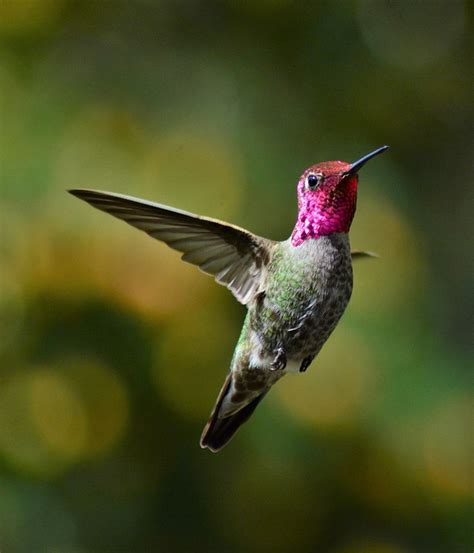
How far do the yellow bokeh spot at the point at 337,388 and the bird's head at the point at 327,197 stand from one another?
1667 millimetres

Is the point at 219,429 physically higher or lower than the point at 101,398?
higher

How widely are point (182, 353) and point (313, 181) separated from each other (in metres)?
1.77

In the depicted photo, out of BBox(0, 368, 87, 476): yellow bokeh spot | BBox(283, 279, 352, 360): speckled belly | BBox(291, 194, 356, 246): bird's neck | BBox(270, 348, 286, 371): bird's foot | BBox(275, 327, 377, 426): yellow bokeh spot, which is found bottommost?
BBox(0, 368, 87, 476): yellow bokeh spot

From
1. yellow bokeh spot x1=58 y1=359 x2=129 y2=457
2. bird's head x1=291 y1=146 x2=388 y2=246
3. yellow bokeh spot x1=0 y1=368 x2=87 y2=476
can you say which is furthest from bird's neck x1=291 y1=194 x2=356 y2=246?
yellow bokeh spot x1=0 y1=368 x2=87 y2=476

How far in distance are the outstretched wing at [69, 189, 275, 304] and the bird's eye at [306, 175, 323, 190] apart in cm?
20

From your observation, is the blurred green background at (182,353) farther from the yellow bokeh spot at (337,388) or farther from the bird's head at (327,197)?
the bird's head at (327,197)

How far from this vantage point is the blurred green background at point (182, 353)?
3.03m

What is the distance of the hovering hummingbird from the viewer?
1343 mm

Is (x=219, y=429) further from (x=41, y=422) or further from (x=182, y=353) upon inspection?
(x=41, y=422)

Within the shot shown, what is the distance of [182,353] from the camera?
3020 mm

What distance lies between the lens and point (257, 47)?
3916 millimetres

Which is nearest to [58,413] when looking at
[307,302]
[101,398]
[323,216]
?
[101,398]

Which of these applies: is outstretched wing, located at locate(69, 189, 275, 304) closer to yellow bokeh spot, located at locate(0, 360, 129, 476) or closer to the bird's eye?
the bird's eye

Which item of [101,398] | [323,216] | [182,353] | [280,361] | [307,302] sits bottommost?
[101,398]
